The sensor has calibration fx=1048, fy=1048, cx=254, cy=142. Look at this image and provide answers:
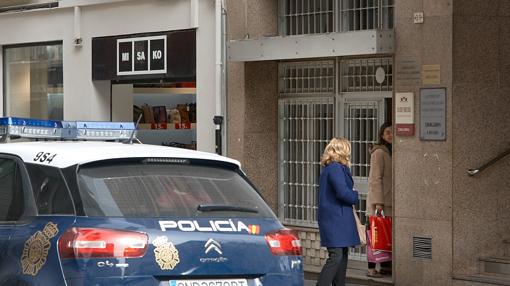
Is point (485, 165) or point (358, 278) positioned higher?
point (485, 165)

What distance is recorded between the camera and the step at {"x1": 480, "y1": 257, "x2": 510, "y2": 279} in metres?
11.9

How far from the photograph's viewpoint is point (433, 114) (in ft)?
39.5

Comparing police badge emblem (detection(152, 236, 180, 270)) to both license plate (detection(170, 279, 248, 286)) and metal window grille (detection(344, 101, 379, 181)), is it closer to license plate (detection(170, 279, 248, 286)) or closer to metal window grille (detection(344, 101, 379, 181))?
license plate (detection(170, 279, 248, 286))

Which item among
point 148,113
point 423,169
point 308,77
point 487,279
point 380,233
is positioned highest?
point 308,77

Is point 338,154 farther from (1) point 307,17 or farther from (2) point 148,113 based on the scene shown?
(2) point 148,113

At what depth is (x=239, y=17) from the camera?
14.6 meters

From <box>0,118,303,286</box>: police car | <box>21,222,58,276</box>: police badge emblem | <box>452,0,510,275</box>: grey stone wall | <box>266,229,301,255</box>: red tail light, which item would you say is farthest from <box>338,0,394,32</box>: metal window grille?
<box>21,222,58,276</box>: police badge emblem

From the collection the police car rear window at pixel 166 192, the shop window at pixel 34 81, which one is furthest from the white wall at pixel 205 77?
the police car rear window at pixel 166 192

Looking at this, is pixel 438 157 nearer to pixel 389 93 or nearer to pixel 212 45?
pixel 389 93

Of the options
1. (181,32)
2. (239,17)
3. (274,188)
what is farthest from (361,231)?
(181,32)

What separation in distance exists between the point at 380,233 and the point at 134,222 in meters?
6.56

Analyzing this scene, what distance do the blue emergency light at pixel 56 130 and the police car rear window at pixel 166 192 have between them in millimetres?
2024

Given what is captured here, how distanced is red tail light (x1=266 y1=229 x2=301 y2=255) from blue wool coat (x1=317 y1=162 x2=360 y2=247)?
3.56m

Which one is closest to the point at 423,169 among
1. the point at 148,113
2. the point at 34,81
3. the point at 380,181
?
the point at 380,181
